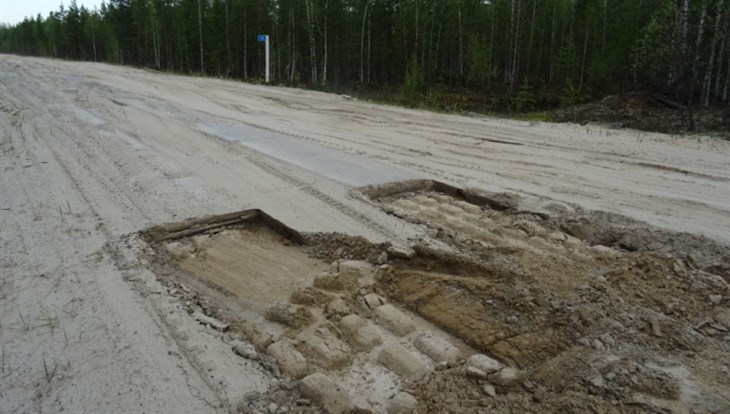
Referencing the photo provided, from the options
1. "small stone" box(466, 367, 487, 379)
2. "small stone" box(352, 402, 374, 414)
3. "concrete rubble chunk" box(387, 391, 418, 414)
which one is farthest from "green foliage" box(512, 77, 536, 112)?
"small stone" box(352, 402, 374, 414)

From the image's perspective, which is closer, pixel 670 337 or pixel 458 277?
pixel 670 337

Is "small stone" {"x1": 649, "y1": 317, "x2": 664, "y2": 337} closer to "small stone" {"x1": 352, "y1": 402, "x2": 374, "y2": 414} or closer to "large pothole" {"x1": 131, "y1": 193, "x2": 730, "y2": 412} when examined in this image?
"large pothole" {"x1": 131, "y1": 193, "x2": 730, "y2": 412}

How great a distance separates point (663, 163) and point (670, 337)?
5.22 m

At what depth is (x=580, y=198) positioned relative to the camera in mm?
5496

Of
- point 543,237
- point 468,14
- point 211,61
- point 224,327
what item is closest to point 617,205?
point 543,237

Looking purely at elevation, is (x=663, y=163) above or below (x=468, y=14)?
below

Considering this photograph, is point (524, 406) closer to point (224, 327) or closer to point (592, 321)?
point (592, 321)

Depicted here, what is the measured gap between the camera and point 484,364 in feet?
9.11

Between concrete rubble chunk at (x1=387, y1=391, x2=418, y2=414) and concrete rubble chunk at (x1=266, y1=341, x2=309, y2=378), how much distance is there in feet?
1.83

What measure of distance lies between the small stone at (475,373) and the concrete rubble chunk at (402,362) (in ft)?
0.80

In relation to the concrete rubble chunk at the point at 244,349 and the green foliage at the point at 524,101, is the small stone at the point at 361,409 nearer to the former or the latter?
the concrete rubble chunk at the point at 244,349

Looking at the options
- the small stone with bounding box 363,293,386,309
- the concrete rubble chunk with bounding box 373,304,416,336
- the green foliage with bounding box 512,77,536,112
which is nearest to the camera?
the concrete rubble chunk with bounding box 373,304,416,336

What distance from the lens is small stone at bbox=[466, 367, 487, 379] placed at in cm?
268

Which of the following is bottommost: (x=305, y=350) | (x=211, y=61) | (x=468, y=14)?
(x=305, y=350)
